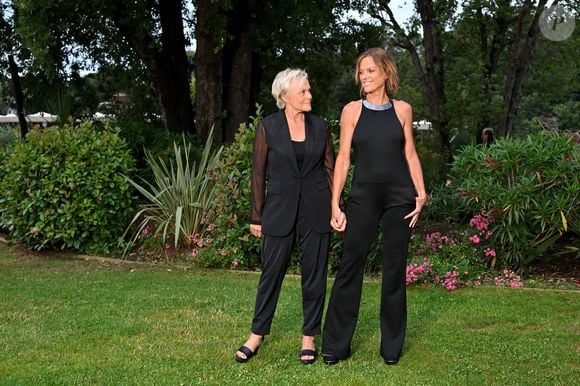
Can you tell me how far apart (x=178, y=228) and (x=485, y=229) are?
12.1 feet

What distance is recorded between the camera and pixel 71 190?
9688 mm

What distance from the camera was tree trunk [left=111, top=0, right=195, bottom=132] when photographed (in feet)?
50.3

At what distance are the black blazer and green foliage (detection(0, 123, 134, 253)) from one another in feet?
16.7

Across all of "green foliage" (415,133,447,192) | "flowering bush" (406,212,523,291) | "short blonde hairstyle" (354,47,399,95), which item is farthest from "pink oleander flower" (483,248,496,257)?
"green foliage" (415,133,447,192)

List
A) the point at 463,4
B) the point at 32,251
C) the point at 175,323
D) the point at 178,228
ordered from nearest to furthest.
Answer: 1. the point at 175,323
2. the point at 178,228
3. the point at 32,251
4. the point at 463,4

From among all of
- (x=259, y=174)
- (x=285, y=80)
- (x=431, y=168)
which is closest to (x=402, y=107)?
(x=285, y=80)

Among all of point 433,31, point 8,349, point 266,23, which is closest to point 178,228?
point 8,349

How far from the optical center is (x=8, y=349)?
5344 millimetres

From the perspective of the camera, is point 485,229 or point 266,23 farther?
point 266,23

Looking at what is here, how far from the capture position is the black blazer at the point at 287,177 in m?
4.88

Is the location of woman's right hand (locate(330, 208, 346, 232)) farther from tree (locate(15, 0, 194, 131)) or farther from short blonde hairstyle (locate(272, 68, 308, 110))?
tree (locate(15, 0, 194, 131))

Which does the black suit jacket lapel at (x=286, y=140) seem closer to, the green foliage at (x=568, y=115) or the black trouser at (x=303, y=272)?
the black trouser at (x=303, y=272)

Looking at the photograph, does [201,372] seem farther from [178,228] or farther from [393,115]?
[178,228]

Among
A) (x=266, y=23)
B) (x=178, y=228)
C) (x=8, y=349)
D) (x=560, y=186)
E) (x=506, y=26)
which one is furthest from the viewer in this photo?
(x=506, y=26)
